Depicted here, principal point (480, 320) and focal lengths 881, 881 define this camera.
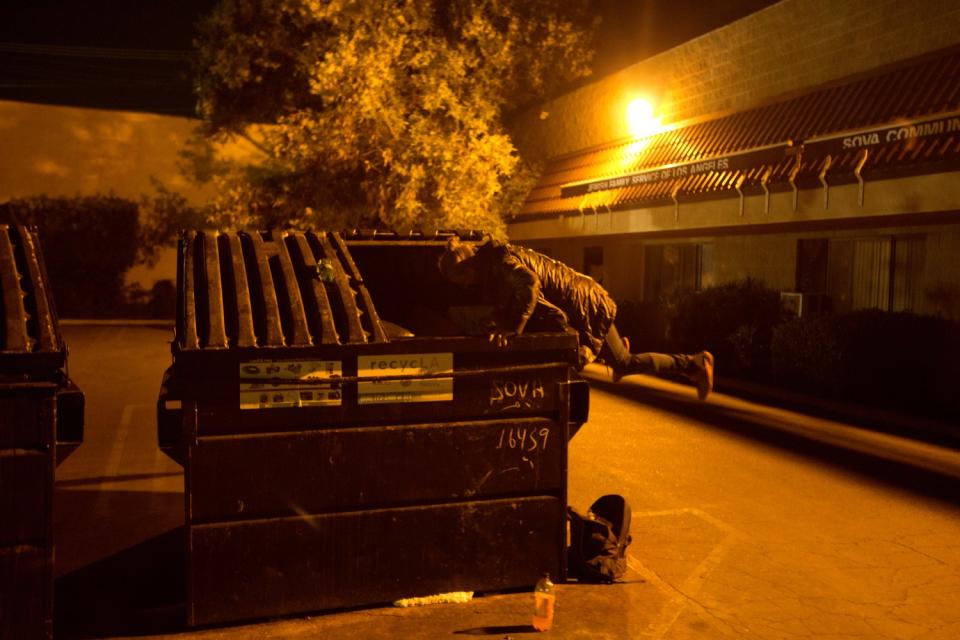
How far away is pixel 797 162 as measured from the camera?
44.0 feet

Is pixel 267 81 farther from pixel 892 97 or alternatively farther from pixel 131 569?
pixel 131 569

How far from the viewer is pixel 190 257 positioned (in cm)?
511

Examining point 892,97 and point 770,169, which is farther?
point 770,169

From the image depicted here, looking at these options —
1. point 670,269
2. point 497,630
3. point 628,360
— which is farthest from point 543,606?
point 670,269

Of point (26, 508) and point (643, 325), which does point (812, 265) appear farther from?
point (26, 508)

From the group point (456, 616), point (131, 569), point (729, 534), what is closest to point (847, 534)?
point (729, 534)

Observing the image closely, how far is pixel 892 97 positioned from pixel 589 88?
9946 millimetres

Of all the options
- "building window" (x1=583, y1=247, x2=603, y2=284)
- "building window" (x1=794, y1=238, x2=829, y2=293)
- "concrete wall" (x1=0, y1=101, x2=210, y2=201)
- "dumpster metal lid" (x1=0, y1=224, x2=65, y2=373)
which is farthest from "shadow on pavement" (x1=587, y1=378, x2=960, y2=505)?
"concrete wall" (x1=0, y1=101, x2=210, y2=201)

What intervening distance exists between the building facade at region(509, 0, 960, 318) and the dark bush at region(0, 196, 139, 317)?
14.6m

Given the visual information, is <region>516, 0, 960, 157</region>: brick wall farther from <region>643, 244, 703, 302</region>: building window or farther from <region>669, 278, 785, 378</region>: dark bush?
<region>669, 278, 785, 378</region>: dark bush

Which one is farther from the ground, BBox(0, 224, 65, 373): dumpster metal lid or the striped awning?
the striped awning

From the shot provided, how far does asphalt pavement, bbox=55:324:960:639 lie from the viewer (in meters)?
4.75

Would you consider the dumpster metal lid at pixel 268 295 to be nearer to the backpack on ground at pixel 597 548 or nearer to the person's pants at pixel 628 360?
the backpack on ground at pixel 597 548

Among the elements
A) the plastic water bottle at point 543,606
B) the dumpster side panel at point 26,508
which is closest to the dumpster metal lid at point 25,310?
the dumpster side panel at point 26,508
